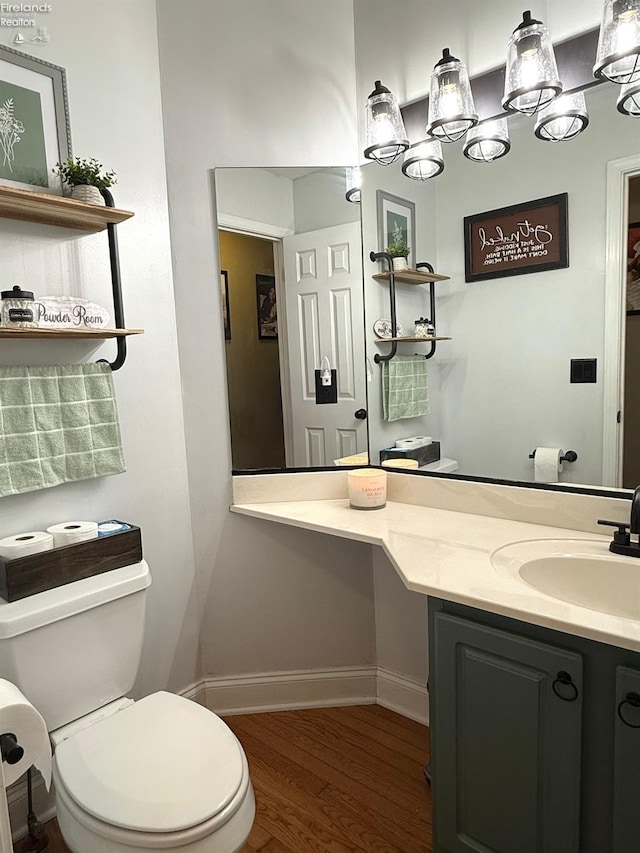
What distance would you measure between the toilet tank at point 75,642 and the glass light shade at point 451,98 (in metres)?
1.59

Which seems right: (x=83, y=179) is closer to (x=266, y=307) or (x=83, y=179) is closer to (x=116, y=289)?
(x=116, y=289)

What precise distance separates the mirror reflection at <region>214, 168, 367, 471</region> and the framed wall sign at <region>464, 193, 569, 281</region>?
0.45 m

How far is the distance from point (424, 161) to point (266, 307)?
2.34ft

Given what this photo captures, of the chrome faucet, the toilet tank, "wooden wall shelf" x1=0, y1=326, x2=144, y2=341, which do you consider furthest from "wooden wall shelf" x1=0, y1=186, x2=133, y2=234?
the chrome faucet

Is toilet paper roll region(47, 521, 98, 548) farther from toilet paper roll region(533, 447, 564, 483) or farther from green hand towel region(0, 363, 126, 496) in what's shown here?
toilet paper roll region(533, 447, 564, 483)

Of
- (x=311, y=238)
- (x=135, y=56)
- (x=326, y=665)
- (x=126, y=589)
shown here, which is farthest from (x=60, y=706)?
(x=135, y=56)

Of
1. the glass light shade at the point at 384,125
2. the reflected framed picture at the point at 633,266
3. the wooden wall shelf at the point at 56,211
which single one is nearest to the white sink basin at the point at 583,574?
the reflected framed picture at the point at 633,266

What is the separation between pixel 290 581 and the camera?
216 centimetres

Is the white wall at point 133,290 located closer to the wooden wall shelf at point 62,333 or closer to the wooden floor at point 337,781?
the wooden wall shelf at point 62,333

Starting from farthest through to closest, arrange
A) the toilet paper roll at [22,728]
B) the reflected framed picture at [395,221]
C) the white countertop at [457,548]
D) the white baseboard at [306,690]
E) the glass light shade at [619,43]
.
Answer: the white baseboard at [306,690] < the reflected framed picture at [395,221] < the glass light shade at [619,43] < the white countertop at [457,548] < the toilet paper roll at [22,728]

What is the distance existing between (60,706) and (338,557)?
3.45 feet

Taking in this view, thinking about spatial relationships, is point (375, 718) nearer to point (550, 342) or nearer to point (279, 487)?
point (279, 487)

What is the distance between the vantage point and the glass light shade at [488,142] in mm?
1658

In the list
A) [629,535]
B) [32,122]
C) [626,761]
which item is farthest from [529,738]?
[32,122]
